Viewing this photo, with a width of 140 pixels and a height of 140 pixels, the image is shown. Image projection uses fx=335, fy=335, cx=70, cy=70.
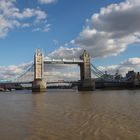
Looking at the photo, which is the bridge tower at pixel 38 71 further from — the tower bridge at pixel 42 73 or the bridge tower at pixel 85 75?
the bridge tower at pixel 85 75

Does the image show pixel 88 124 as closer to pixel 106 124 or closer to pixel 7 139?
pixel 106 124

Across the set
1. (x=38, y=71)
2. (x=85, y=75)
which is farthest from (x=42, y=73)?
(x=85, y=75)

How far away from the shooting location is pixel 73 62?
446 feet

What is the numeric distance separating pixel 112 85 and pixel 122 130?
134 meters

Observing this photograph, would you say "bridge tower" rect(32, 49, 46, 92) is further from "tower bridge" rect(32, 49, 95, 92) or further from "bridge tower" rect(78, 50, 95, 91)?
"bridge tower" rect(78, 50, 95, 91)

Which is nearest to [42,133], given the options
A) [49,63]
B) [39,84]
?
[39,84]

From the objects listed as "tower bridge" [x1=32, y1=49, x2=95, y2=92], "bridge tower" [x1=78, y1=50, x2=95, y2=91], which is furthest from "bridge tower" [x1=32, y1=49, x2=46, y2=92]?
"bridge tower" [x1=78, y1=50, x2=95, y2=91]

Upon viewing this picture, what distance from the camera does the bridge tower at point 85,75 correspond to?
425 feet

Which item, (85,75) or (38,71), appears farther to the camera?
(85,75)

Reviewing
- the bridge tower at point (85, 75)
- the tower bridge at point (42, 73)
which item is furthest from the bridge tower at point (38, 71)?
the bridge tower at point (85, 75)

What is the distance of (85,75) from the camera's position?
141m

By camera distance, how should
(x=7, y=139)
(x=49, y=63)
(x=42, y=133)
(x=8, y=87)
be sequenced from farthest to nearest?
(x=8, y=87)
(x=49, y=63)
(x=42, y=133)
(x=7, y=139)

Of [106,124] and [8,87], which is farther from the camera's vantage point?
[8,87]

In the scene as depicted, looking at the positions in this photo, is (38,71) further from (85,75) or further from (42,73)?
(85,75)
